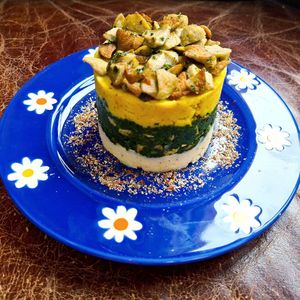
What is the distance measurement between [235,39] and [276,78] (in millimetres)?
292

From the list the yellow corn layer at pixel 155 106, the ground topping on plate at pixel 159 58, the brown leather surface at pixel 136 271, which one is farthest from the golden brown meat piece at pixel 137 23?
the brown leather surface at pixel 136 271

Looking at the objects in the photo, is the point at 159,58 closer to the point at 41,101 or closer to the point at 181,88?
the point at 181,88

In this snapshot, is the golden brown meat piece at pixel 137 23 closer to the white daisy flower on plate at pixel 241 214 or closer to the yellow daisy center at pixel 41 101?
the yellow daisy center at pixel 41 101

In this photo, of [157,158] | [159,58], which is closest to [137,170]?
[157,158]

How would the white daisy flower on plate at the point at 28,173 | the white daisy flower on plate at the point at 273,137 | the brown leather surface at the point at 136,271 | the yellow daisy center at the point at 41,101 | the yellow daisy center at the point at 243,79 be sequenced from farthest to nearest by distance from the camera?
the yellow daisy center at the point at 243,79
the yellow daisy center at the point at 41,101
the white daisy flower on plate at the point at 273,137
the white daisy flower on plate at the point at 28,173
the brown leather surface at the point at 136,271

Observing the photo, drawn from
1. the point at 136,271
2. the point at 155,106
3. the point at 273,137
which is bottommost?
the point at 136,271

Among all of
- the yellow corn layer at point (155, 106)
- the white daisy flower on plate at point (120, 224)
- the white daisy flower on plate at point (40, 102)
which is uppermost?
the yellow corn layer at point (155, 106)

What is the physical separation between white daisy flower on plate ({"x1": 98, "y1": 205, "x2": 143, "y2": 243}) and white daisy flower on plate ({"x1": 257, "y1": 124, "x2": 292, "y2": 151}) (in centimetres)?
45

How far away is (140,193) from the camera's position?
115cm

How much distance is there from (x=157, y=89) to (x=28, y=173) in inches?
16.1

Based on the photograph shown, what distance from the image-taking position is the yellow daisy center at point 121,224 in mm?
1035

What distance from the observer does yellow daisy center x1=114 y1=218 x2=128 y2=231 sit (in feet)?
3.40

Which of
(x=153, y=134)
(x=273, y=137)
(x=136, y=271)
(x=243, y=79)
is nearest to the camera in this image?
(x=136, y=271)

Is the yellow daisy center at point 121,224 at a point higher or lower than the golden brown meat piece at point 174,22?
lower
